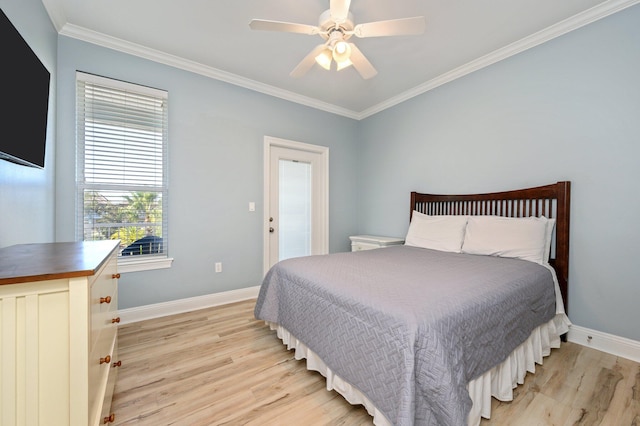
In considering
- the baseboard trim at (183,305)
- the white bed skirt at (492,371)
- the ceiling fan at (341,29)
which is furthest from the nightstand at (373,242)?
the ceiling fan at (341,29)

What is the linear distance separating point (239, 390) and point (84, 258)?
113cm

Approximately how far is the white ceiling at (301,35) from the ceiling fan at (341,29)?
1.11ft

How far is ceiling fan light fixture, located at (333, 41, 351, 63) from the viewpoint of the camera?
1.82m

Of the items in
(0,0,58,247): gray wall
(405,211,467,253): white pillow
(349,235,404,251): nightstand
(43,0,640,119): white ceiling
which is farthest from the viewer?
(349,235,404,251): nightstand

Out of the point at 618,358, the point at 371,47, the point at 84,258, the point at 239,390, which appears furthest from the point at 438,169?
the point at 84,258

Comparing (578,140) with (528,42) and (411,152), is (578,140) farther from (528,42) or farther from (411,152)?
(411,152)

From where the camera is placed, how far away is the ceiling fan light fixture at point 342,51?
1821 mm

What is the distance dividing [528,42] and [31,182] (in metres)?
4.10

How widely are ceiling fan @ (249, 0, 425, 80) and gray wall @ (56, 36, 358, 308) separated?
56.0 inches

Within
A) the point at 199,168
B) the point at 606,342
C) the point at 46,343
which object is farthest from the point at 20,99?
the point at 606,342

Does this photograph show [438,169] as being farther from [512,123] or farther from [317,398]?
[317,398]

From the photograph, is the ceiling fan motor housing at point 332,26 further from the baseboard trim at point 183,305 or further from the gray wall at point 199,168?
the baseboard trim at point 183,305

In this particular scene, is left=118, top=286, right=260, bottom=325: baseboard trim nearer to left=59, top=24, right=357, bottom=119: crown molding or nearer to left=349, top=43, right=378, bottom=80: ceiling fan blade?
left=59, top=24, right=357, bottom=119: crown molding

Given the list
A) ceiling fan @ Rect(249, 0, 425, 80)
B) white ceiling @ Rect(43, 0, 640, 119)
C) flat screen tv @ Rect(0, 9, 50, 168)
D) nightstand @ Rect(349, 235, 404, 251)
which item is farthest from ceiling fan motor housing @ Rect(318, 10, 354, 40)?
nightstand @ Rect(349, 235, 404, 251)
